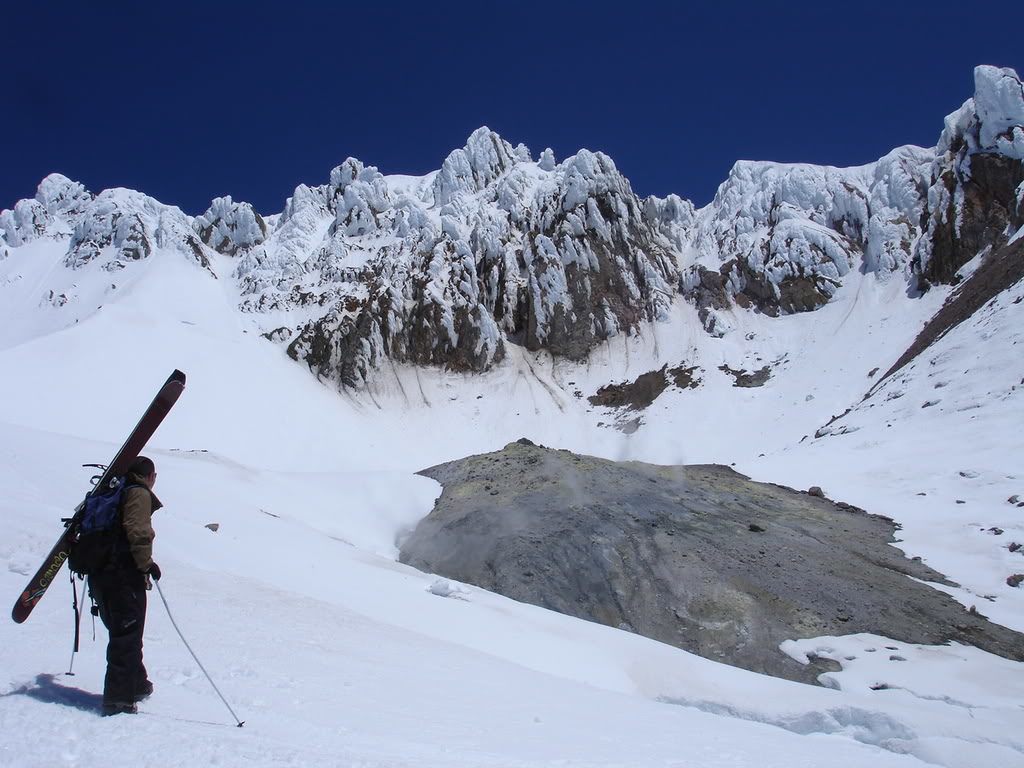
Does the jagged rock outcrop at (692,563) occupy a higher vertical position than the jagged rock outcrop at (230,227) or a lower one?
lower

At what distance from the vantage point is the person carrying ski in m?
5.05

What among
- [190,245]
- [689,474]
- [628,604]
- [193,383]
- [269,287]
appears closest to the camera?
[628,604]

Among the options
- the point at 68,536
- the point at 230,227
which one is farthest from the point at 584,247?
the point at 68,536

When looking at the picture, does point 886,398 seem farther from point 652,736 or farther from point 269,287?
point 269,287

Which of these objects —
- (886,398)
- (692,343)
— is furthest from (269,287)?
(886,398)

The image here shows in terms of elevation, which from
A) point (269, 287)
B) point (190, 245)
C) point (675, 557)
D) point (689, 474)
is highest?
point (190, 245)

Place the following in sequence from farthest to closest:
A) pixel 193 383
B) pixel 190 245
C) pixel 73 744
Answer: pixel 190 245 → pixel 193 383 → pixel 73 744

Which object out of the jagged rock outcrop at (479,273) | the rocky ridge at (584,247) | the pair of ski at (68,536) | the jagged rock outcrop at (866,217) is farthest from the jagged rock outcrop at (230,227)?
the pair of ski at (68,536)

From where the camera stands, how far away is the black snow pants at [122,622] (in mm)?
4812

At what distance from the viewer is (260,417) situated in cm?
6119

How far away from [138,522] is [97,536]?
1.18 feet

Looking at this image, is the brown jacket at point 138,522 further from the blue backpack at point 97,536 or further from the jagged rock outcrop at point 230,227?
the jagged rock outcrop at point 230,227

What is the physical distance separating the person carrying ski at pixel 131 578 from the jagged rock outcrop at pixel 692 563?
1205 cm

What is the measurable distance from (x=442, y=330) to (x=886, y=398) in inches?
2158
